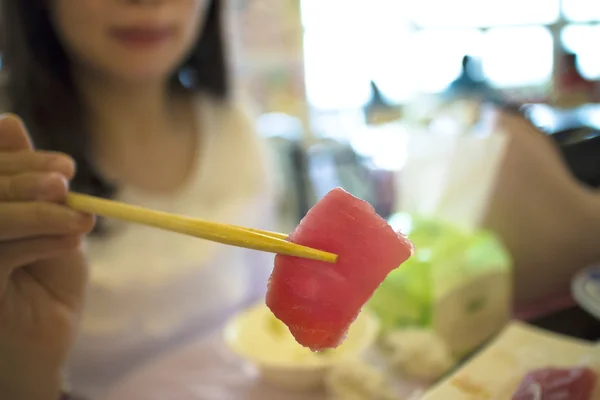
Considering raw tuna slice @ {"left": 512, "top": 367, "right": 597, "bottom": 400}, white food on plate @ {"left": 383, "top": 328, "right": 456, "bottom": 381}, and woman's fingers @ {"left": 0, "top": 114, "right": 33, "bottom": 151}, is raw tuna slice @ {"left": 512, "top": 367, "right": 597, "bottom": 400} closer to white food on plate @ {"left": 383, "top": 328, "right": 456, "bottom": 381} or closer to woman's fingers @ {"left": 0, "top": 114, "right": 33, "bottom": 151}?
white food on plate @ {"left": 383, "top": 328, "right": 456, "bottom": 381}

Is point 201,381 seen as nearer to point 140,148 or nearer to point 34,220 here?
point 34,220

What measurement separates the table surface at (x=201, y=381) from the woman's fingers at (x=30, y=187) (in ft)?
1.09

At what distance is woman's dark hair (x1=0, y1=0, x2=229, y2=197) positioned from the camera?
890 millimetres

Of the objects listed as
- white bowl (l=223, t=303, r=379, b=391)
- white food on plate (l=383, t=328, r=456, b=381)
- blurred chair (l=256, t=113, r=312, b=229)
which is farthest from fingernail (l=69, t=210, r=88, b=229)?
blurred chair (l=256, t=113, r=312, b=229)

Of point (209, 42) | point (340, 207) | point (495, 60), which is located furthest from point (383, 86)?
point (340, 207)

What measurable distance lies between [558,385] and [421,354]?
6.2 inches

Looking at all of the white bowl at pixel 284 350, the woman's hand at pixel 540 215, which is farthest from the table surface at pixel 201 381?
the woman's hand at pixel 540 215

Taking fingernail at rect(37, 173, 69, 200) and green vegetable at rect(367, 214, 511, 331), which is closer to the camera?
fingernail at rect(37, 173, 69, 200)

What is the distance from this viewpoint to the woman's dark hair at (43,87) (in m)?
0.89

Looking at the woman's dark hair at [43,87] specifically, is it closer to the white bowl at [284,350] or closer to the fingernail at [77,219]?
the white bowl at [284,350]

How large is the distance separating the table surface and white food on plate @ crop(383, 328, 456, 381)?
A: 2 centimetres

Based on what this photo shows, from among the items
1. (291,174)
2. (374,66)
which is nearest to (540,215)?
(291,174)

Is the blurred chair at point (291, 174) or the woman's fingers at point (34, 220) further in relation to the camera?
the blurred chair at point (291, 174)

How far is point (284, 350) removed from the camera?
683 mm
